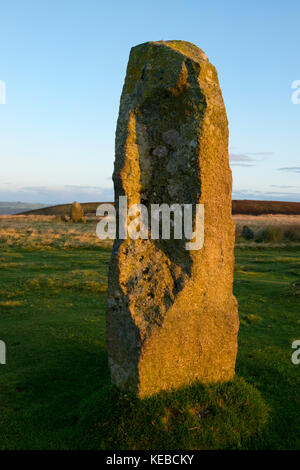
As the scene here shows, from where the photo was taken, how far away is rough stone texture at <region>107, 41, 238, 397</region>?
5734 mm

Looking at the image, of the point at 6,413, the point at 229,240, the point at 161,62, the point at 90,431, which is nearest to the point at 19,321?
the point at 6,413

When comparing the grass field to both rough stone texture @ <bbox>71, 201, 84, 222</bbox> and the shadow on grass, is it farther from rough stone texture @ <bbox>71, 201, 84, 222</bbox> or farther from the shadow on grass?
rough stone texture @ <bbox>71, 201, 84, 222</bbox>

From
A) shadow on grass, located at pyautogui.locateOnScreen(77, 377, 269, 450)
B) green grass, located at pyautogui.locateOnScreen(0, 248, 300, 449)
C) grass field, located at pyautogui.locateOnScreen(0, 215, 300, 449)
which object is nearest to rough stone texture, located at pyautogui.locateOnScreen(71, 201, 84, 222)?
grass field, located at pyautogui.locateOnScreen(0, 215, 300, 449)

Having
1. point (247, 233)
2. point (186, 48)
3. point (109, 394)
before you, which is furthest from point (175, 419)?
point (247, 233)

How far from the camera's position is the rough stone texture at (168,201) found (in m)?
5.73

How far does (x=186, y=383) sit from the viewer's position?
238 inches

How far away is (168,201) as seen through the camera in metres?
6.12

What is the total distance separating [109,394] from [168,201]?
316 centimetres

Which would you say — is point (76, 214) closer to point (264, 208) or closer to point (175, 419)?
point (264, 208)

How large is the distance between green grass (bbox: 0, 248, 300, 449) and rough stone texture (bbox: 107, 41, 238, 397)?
1.40 feet

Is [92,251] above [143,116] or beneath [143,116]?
beneath
